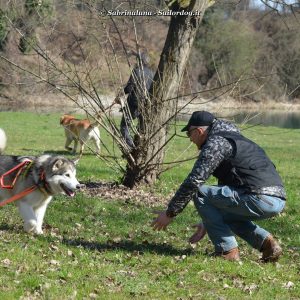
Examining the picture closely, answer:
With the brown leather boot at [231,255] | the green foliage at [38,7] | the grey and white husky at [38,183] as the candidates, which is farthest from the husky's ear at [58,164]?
the green foliage at [38,7]

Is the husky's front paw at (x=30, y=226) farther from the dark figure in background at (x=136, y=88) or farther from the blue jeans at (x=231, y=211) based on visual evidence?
the dark figure in background at (x=136, y=88)

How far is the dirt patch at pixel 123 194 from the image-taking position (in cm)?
984

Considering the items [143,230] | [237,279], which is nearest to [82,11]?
[143,230]

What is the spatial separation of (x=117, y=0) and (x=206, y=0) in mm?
1860

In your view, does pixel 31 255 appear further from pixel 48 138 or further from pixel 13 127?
pixel 13 127

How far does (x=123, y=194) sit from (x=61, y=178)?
9.65 feet

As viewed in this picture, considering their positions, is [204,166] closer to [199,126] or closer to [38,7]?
[199,126]

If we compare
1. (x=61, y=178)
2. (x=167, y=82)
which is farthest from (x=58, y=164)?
(x=167, y=82)

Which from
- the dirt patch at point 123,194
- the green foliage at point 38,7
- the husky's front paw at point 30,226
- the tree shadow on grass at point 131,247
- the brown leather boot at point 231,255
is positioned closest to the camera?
the brown leather boot at point 231,255

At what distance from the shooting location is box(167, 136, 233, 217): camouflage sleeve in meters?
5.97

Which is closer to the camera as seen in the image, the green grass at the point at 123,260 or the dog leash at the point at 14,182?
the green grass at the point at 123,260

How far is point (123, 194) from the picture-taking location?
10234mm

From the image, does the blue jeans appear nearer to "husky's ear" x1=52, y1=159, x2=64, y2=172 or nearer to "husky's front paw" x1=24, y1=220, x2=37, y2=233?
"husky's ear" x1=52, y1=159, x2=64, y2=172

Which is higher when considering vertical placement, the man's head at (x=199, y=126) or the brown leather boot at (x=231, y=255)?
the man's head at (x=199, y=126)
